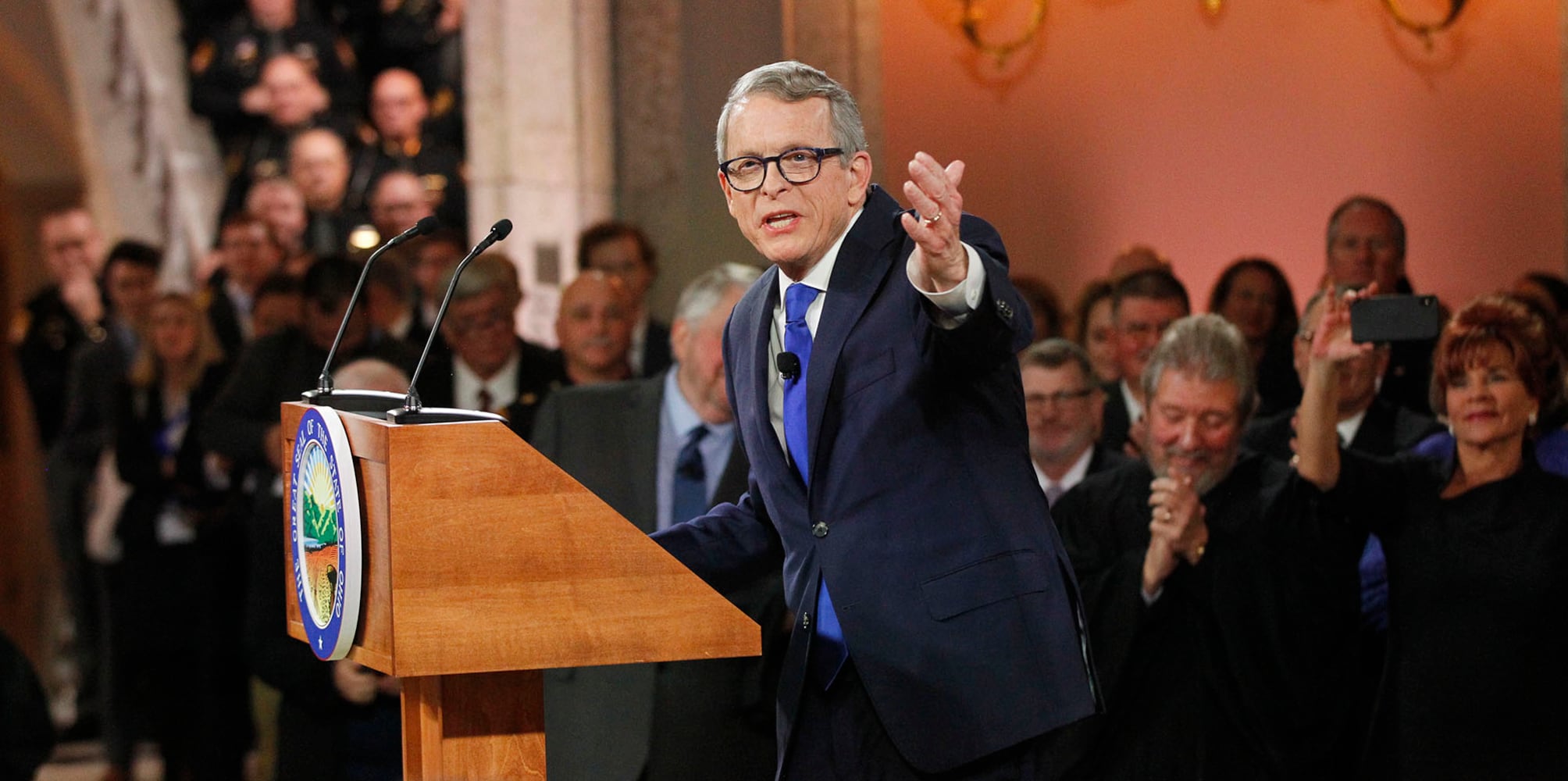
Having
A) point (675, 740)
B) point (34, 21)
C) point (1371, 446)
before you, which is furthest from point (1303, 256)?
point (34, 21)

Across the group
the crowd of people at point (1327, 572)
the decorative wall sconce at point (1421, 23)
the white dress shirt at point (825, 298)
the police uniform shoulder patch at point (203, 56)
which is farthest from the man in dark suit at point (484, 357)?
the police uniform shoulder patch at point (203, 56)

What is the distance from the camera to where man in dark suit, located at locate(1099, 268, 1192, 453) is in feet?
17.9

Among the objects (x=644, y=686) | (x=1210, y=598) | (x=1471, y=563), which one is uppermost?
(x=1471, y=563)

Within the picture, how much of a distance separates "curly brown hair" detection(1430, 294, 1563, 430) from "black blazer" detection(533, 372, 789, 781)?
1.50 m

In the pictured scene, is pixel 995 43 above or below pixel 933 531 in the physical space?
above

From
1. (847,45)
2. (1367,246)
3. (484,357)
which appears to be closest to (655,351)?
(484,357)

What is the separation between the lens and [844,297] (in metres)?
2.77

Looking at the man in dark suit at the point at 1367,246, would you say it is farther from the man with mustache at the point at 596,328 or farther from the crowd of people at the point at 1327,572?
the man with mustache at the point at 596,328

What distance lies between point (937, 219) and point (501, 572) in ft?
2.29

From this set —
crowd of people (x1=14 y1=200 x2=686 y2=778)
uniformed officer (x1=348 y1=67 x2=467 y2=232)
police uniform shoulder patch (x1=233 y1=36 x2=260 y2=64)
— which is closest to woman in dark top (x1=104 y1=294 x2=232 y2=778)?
crowd of people (x1=14 y1=200 x2=686 y2=778)

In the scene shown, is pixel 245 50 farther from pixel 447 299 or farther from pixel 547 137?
pixel 447 299

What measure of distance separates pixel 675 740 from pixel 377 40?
18.3ft

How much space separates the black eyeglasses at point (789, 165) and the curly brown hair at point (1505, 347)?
1930 millimetres

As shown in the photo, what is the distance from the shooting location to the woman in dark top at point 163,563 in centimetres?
635
